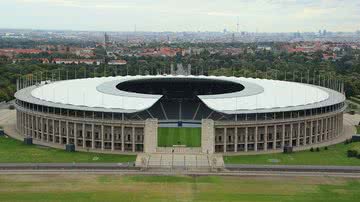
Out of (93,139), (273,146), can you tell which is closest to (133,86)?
(93,139)

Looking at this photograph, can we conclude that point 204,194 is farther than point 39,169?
No

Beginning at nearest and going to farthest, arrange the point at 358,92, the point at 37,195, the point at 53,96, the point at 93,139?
the point at 37,195, the point at 93,139, the point at 53,96, the point at 358,92

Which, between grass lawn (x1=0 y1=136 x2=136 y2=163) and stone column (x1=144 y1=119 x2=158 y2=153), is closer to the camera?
grass lawn (x1=0 y1=136 x2=136 y2=163)

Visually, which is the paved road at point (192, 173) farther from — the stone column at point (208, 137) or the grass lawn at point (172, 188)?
the stone column at point (208, 137)

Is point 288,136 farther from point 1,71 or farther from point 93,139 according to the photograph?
point 1,71

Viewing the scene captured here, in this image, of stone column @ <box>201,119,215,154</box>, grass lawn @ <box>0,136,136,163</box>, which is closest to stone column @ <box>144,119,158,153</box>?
grass lawn @ <box>0,136,136,163</box>

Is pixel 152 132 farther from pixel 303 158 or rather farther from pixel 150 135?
pixel 303 158

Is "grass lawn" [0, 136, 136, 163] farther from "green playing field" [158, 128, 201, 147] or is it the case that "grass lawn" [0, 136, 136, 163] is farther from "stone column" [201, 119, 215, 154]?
"stone column" [201, 119, 215, 154]

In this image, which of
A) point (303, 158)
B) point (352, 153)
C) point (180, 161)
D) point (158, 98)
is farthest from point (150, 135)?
point (352, 153)
